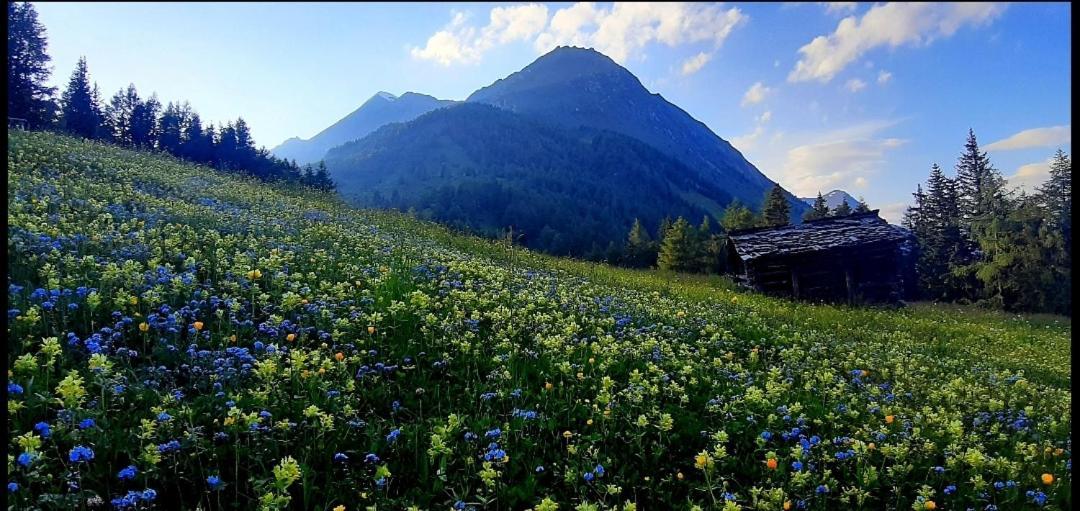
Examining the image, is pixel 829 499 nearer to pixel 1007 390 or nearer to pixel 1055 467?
pixel 1055 467

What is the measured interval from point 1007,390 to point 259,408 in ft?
33.6

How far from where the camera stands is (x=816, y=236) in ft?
79.6

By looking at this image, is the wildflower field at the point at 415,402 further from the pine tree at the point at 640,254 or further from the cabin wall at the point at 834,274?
the pine tree at the point at 640,254

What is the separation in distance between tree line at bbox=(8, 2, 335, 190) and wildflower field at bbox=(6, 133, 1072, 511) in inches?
1123

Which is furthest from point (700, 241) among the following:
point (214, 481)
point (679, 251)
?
point (214, 481)

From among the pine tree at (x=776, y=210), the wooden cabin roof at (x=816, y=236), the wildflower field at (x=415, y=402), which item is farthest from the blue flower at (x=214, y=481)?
the pine tree at (x=776, y=210)

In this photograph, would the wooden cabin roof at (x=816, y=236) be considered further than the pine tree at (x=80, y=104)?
No

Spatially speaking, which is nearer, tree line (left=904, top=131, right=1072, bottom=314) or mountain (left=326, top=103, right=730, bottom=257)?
tree line (left=904, top=131, right=1072, bottom=314)

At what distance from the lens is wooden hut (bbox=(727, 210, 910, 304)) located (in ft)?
75.2

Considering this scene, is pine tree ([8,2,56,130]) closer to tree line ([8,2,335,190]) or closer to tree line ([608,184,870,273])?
tree line ([8,2,335,190])

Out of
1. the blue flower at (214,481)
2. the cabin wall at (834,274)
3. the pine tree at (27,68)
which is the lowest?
the blue flower at (214,481)

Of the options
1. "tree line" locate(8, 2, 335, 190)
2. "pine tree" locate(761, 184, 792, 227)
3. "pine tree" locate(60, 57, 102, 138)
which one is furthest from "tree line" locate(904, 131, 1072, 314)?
"pine tree" locate(60, 57, 102, 138)

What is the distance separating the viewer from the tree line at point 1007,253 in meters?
28.2

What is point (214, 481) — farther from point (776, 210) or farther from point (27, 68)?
point (776, 210)
